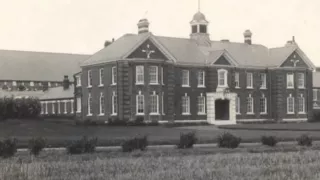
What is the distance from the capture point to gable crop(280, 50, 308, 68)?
72.0 metres

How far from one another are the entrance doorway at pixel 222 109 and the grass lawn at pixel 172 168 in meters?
42.5

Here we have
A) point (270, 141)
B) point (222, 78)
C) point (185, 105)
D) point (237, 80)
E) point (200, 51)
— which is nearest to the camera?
point (270, 141)

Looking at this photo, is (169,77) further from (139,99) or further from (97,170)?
(97,170)

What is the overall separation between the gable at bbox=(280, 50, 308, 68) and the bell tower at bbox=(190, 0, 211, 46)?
9250 millimetres

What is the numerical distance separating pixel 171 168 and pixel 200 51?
162 feet

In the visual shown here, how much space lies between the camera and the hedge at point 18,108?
65.8 metres

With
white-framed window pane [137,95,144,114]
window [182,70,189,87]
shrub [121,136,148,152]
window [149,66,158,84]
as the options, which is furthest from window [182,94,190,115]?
shrub [121,136,148,152]

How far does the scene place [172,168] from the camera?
19.8 m

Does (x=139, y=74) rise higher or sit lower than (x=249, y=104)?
higher

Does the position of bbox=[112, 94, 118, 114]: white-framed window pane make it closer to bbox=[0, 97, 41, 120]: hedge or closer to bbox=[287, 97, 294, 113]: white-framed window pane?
bbox=[0, 97, 41, 120]: hedge

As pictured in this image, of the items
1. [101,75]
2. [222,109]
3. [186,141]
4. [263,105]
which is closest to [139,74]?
[101,75]

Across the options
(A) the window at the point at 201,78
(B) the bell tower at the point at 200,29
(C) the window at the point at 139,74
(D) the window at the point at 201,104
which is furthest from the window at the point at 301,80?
(C) the window at the point at 139,74

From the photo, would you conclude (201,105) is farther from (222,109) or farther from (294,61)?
(294,61)

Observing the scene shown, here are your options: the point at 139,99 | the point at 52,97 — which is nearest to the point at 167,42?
the point at 139,99
